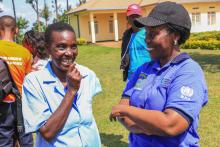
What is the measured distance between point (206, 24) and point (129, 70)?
25868 mm

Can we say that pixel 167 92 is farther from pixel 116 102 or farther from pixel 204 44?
pixel 204 44

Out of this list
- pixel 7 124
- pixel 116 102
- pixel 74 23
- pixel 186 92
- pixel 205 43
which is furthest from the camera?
pixel 74 23

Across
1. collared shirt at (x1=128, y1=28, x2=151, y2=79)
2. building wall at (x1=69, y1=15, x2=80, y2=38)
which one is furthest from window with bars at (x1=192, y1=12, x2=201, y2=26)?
collared shirt at (x1=128, y1=28, x2=151, y2=79)

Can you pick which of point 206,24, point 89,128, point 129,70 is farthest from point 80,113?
point 206,24

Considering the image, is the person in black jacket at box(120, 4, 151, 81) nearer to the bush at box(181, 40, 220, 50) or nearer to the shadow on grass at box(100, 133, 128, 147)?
the shadow on grass at box(100, 133, 128, 147)

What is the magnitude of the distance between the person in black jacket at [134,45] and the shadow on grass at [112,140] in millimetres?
1196

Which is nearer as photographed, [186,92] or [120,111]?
[186,92]

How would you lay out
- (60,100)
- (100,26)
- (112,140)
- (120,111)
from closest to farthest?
(120,111) → (60,100) → (112,140) → (100,26)

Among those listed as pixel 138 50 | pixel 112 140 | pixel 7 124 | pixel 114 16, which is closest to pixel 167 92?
pixel 7 124

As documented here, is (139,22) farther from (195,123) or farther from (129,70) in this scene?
(129,70)

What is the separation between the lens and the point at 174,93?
1861 millimetres

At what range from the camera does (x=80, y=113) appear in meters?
2.27

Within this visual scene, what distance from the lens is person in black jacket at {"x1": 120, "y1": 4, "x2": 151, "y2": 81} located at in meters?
4.70

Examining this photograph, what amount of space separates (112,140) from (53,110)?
138 inches
